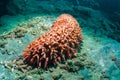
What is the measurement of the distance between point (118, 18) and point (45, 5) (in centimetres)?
346

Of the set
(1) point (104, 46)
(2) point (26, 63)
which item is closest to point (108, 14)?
(1) point (104, 46)

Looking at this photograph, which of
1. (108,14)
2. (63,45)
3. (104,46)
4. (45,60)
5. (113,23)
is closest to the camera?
(45,60)

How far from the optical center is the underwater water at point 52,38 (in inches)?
173

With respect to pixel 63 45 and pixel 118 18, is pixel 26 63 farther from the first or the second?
pixel 118 18

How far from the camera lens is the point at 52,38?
15.2ft

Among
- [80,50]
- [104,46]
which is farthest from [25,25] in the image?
[104,46]

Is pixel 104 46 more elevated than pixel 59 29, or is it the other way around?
pixel 59 29

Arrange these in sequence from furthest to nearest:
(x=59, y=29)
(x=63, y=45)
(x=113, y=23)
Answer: (x=113, y=23), (x=59, y=29), (x=63, y=45)

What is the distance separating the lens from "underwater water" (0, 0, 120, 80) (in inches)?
173

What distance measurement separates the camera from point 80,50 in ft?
17.9

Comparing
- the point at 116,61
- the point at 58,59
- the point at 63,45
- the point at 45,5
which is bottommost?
the point at 116,61

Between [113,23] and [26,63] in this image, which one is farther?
[113,23]

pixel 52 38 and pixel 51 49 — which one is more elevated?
pixel 52 38

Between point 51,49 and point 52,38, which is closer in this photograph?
point 51,49
